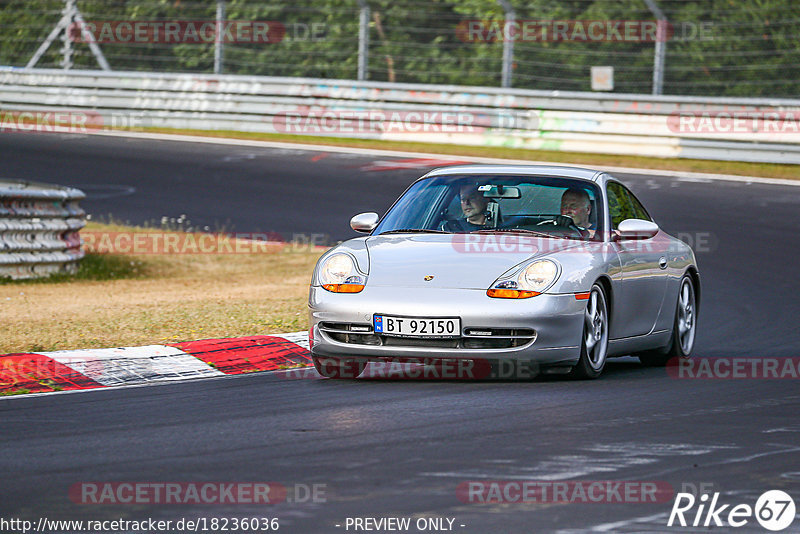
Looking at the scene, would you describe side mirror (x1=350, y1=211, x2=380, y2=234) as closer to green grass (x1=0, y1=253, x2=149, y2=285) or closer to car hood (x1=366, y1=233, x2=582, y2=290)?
car hood (x1=366, y1=233, x2=582, y2=290)

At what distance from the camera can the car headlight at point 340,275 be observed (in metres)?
7.83

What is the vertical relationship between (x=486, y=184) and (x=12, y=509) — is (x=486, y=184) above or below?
above

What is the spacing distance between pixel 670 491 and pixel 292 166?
17655 millimetres

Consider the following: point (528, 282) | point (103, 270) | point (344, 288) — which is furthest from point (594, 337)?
point (103, 270)

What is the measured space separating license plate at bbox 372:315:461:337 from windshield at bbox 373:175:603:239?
3.40ft

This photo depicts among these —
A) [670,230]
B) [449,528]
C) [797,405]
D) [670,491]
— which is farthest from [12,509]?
[670,230]

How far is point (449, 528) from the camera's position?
4.49m

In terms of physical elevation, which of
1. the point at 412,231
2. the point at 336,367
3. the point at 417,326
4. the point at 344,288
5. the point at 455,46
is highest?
the point at 455,46

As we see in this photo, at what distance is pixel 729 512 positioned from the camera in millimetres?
4785

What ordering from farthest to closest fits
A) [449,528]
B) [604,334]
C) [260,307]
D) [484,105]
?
[484,105] < [260,307] < [604,334] < [449,528]

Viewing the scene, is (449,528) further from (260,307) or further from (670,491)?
(260,307)

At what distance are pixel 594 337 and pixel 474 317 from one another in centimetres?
89

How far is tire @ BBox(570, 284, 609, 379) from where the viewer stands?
25.9ft

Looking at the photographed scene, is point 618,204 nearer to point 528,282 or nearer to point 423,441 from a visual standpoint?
point 528,282
